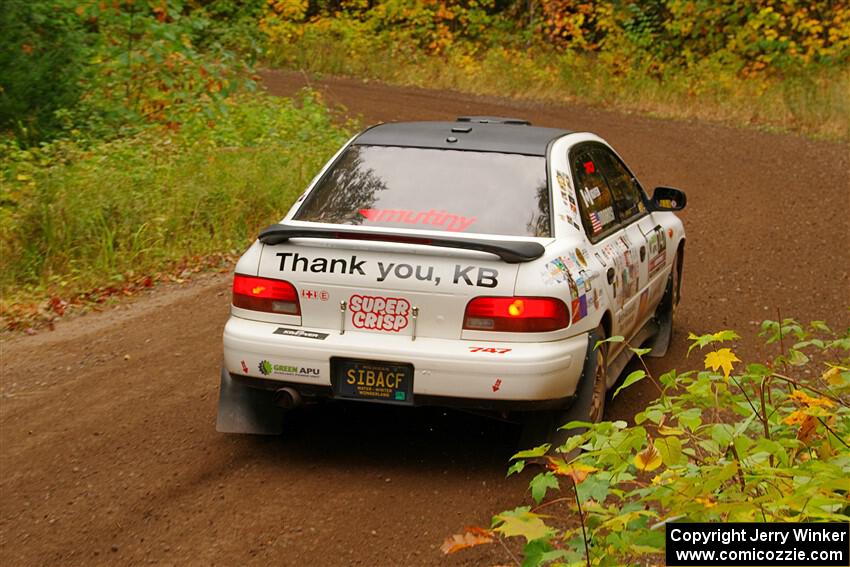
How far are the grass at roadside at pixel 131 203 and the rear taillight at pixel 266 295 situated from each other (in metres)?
4.32

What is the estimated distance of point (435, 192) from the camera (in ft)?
21.1

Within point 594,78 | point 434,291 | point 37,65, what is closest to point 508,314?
point 434,291

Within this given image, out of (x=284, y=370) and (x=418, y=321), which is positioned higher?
(x=418, y=321)

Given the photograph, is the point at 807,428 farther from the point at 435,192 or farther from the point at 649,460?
the point at 435,192

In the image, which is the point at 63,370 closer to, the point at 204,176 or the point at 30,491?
the point at 30,491

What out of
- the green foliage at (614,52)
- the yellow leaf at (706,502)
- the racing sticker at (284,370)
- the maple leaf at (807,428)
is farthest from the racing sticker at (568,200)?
the green foliage at (614,52)

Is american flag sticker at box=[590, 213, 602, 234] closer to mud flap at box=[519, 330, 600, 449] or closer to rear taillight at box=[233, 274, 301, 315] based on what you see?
mud flap at box=[519, 330, 600, 449]

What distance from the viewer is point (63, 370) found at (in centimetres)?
820

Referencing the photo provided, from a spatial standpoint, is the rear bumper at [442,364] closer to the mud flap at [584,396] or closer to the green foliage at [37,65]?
the mud flap at [584,396]

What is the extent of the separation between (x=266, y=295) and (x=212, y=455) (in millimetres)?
958

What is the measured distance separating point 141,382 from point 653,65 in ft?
78.9

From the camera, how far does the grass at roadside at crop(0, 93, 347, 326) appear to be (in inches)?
414

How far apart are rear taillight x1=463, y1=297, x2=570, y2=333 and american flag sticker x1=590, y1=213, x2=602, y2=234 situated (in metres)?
1.02

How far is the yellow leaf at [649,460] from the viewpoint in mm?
3914
